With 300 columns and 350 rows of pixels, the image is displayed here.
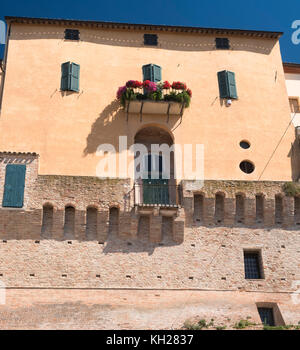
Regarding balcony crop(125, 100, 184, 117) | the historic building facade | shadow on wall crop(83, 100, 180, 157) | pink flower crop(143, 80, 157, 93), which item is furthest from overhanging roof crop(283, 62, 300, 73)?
pink flower crop(143, 80, 157, 93)

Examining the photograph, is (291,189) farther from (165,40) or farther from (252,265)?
(165,40)

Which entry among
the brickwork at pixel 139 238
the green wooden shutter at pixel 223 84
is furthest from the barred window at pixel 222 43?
the brickwork at pixel 139 238

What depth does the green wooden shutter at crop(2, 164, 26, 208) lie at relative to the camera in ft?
72.5

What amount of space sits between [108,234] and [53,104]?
6008 mm

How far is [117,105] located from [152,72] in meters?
2.21

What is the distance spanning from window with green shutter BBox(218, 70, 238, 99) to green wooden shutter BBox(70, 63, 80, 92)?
240 inches

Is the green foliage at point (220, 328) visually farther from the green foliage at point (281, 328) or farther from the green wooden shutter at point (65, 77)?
the green wooden shutter at point (65, 77)

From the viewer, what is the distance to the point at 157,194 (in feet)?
78.1

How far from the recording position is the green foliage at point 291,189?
2378cm

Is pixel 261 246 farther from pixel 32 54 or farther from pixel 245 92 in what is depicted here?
pixel 32 54

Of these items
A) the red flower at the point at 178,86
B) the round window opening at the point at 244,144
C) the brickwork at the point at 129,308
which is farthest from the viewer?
the round window opening at the point at 244,144

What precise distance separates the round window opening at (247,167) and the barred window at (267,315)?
572 cm

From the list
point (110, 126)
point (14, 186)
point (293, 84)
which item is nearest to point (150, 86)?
point (110, 126)
